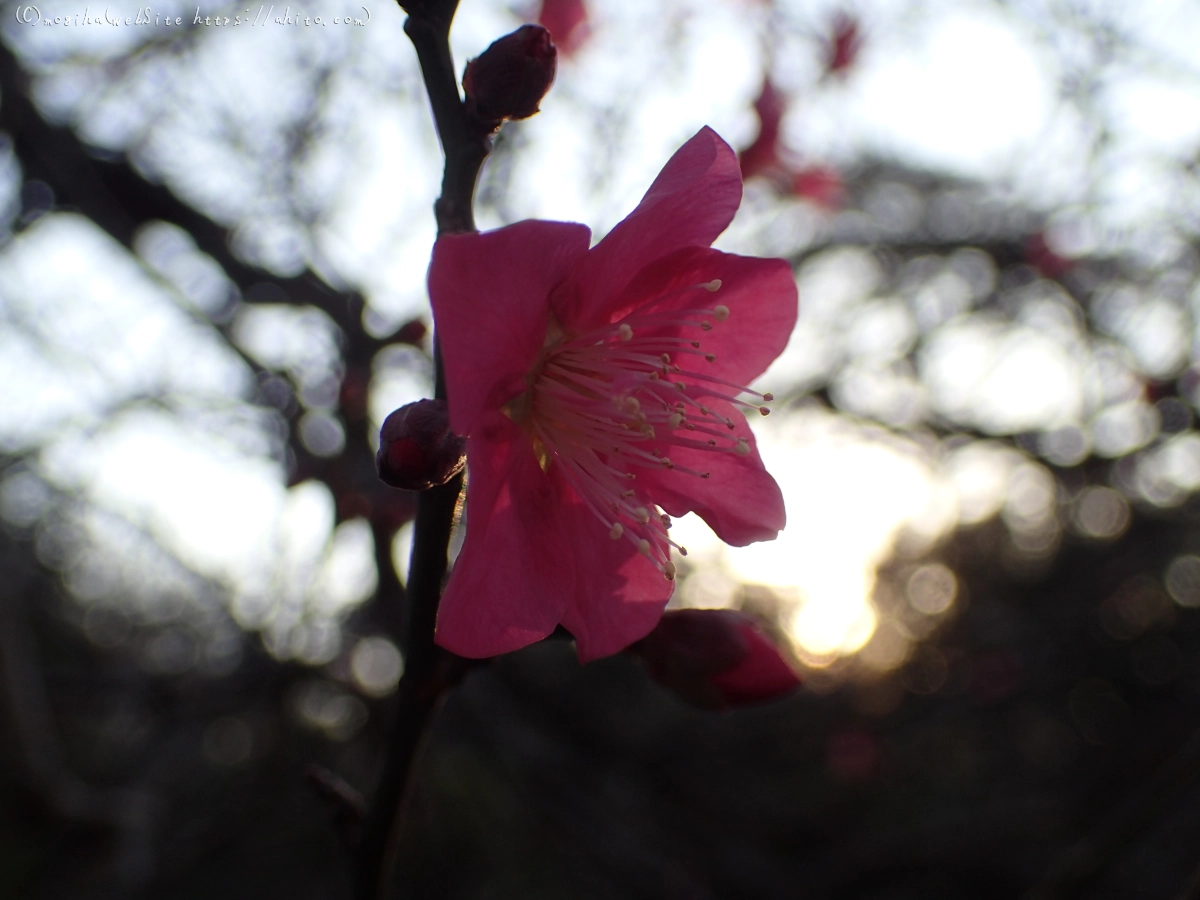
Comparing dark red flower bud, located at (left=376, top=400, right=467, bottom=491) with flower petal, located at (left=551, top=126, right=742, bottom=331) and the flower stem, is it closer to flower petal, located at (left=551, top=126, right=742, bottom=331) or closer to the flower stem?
the flower stem

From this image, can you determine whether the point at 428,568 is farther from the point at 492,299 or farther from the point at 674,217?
the point at 674,217

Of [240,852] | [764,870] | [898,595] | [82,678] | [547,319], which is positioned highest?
[898,595]

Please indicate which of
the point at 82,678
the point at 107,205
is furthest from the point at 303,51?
the point at 82,678

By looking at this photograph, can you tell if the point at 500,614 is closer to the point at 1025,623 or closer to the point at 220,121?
the point at 220,121

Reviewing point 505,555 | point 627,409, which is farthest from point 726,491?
point 505,555

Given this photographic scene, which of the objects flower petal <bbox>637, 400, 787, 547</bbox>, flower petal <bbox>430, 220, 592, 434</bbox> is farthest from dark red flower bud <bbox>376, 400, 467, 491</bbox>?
flower petal <bbox>637, 400, 787, 547</bbox>
